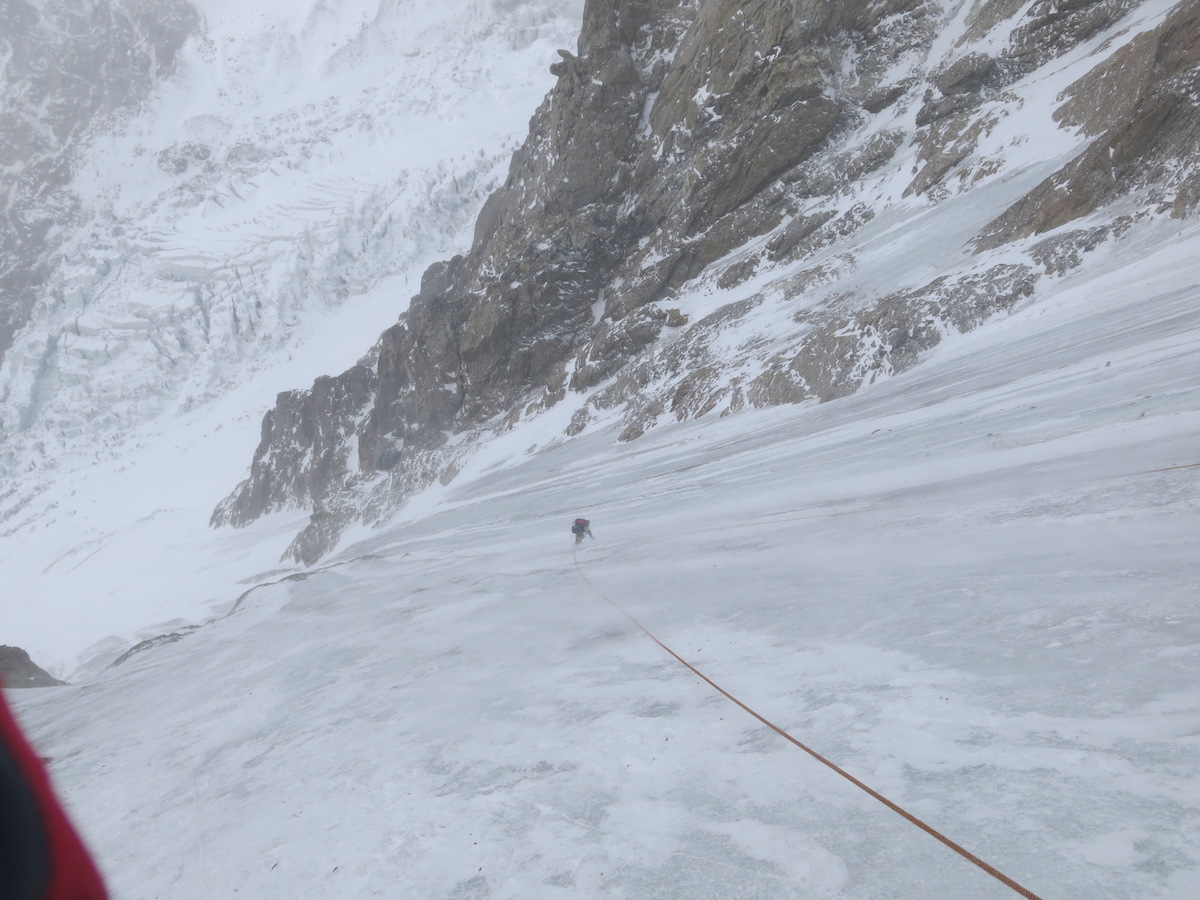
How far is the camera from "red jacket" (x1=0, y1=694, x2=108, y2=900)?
903 millimetres

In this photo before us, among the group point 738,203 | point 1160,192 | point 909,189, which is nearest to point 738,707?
point 1160,192

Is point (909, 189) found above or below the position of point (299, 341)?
below

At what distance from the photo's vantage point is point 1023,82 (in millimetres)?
22266

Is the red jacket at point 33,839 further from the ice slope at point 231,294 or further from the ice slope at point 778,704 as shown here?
the ice slope at point 231,294

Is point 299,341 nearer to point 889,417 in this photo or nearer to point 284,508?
point 284,508

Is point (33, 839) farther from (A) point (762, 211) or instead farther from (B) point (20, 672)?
(A) point (762, 211)

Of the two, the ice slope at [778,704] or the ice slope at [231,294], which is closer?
the ice slope at [778,704]

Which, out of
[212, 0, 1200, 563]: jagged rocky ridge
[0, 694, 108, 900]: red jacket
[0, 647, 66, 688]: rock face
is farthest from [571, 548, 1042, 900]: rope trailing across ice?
[0, 647, 66, 688]: rock face

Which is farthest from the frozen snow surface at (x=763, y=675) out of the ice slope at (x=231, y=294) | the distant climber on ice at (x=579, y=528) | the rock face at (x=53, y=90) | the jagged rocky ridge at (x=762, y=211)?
the rock face at (x=53, y=90)

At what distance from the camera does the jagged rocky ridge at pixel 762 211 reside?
15586 mm

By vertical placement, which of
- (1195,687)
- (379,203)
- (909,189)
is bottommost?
(1195,687)

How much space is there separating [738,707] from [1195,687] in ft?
7.87

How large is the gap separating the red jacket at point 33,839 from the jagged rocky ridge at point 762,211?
1626 cm

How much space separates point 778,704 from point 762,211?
1105 inches
